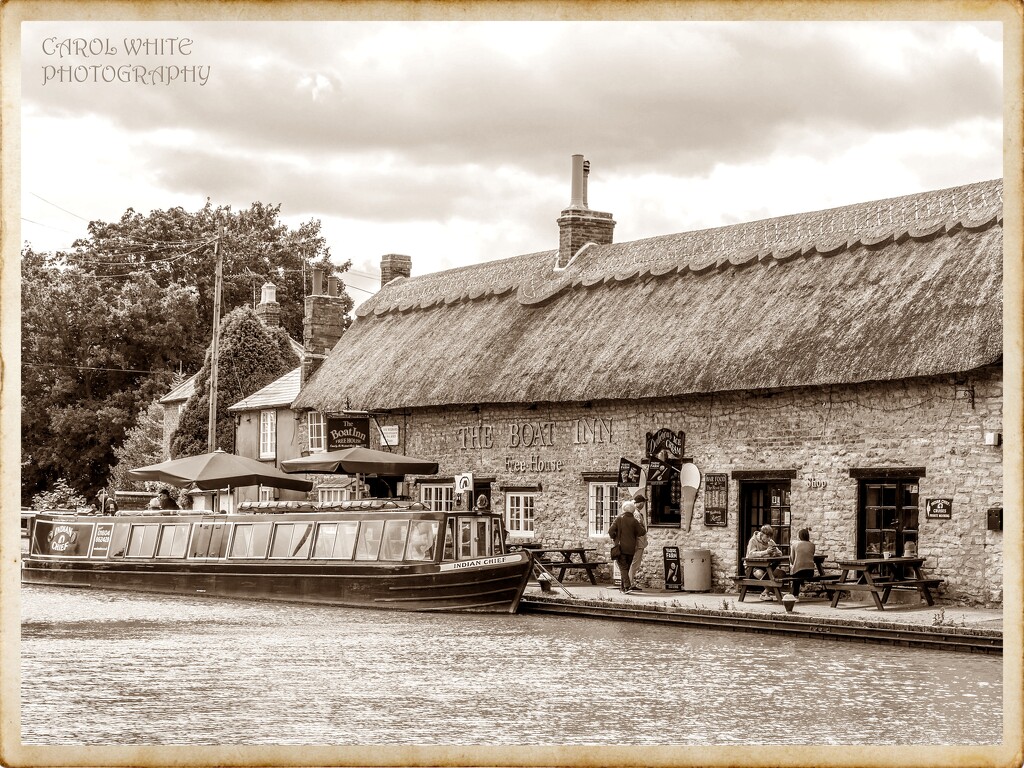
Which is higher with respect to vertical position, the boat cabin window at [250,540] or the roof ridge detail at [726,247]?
the roof ridge detail at [726,247]

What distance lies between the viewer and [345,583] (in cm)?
2491

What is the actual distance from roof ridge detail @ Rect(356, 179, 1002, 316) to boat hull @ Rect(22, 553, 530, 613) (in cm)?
824

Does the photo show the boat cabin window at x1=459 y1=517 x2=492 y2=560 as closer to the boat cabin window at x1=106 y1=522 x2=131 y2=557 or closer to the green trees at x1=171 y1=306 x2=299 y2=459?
the boat cabin window at x1=106 y1=522 x2=131 y2=557

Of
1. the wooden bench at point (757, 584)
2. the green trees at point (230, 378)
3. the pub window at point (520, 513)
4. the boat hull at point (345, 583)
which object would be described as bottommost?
the boat hull at point (345, 583)

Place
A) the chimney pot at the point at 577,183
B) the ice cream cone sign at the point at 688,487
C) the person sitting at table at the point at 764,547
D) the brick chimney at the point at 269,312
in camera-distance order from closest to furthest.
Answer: the person sitting at table at the point at 764,547, the ice cream cone sign at the point at 688,487, the chimney pot at the point at 577,183, the brick chimney at the point at 269,312

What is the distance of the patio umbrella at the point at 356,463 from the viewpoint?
1075 inches

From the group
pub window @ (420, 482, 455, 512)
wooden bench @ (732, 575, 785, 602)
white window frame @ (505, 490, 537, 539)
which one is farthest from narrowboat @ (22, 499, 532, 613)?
pub window @ (420, 482, 455, 512)

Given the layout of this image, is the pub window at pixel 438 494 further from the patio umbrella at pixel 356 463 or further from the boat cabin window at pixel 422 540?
the boat cabin window at pixel 422 540

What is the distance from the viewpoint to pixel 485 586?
2338cm

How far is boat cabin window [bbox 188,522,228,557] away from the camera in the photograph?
1090 inches

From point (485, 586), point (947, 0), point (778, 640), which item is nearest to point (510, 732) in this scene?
point (947, 0)

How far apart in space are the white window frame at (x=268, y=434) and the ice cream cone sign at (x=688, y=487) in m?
17.3

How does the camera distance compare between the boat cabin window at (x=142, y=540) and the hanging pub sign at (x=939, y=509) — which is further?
the boat cabin window at (x=142, y=540)

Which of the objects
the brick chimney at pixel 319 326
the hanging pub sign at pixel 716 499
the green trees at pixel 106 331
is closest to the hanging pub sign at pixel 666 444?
the hanging pub sign at pixel 716 499
